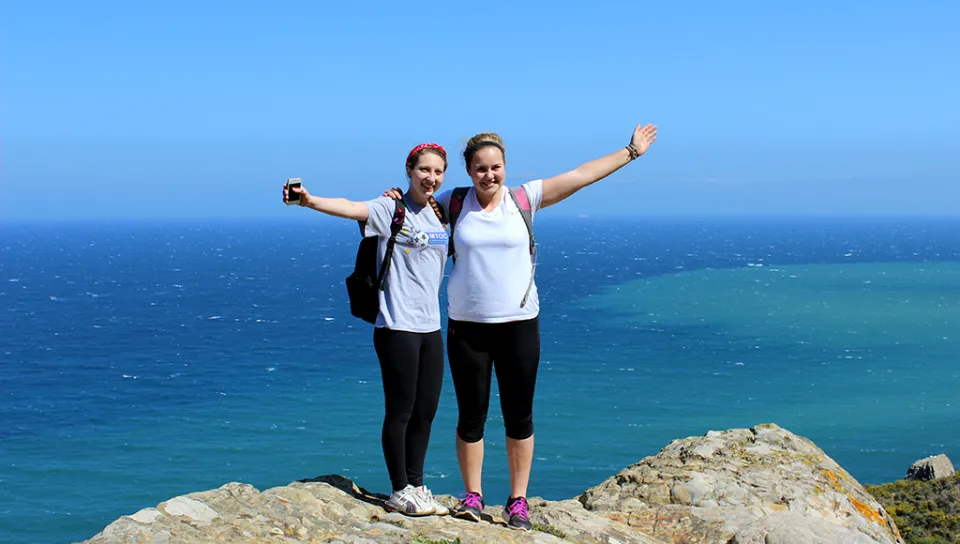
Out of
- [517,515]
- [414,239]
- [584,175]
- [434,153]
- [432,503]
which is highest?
[434,153]

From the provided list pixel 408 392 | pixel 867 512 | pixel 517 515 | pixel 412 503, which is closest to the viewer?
pixel 408 392

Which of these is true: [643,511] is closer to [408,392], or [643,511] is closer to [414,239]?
[408,392]

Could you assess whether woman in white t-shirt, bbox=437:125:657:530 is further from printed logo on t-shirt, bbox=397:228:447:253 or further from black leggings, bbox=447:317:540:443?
printed logo on t-shirt, bbox=397:228:447:253

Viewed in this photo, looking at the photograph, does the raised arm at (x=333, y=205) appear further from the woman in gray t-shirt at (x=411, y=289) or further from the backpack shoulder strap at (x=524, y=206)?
the backpack shoulder strap at (x=524, y=206)

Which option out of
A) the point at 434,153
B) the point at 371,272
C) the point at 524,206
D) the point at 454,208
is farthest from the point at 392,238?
the point at 524,206

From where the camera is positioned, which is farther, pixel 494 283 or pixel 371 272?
pixel 371 272

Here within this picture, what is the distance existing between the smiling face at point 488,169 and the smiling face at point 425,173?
265mm

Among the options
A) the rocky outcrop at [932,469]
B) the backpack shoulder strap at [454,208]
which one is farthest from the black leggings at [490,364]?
the rocky outcrop at [932,469]

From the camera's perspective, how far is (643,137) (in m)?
7.25

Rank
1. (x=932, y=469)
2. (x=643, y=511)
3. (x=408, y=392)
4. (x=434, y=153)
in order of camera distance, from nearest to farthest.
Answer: (x=434, y=153)
(x=408, y=392)
(x=643, y=511)
(x=932, y=469)

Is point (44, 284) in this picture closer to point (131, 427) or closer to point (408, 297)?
point (131, 427)

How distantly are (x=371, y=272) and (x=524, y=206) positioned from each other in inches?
48.4

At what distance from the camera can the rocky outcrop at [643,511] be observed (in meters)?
6.46

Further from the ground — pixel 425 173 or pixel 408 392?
pixel 425 173
